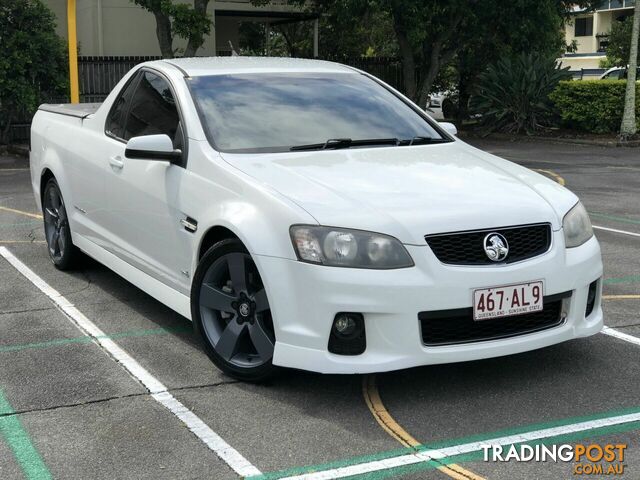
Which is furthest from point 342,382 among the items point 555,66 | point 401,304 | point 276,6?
point 276,6

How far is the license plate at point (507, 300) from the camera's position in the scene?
434 cm

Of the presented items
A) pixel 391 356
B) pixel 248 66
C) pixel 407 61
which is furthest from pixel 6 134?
pixel 391 356

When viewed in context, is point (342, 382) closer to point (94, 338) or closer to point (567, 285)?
point (567, 285)

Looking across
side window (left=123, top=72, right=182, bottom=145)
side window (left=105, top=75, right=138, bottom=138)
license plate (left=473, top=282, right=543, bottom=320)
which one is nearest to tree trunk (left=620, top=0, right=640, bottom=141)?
side window (left=105, top=75, right=138, bottom=138)

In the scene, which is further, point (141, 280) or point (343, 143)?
point (141, 280)

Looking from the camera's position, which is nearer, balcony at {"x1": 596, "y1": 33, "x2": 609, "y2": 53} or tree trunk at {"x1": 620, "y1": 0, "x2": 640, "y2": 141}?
tree trunk at {"x1": 620, "y1": 0, "x2": 640, "y2": 141}

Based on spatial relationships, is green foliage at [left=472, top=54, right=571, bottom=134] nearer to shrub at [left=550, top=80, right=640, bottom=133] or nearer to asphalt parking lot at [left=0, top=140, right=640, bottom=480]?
shrub at [left=550, top=80, right=640, bottom=133]

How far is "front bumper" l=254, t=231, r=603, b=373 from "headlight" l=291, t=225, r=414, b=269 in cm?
4

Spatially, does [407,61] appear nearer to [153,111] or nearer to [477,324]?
[153,111]

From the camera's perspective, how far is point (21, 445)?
4.04 metres

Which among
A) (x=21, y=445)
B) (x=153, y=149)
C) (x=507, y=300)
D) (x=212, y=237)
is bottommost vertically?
(x=21, y=445)

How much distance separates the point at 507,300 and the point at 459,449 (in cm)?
80

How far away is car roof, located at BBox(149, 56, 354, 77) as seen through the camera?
6002mm

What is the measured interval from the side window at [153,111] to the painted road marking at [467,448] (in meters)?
2.45
